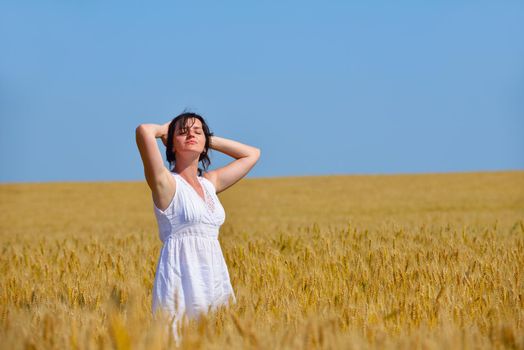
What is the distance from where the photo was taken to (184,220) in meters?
3.42

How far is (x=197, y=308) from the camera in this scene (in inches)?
132

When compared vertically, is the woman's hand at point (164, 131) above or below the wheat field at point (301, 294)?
above

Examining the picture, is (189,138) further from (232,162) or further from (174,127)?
(232,162)

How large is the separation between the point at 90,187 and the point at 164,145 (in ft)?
85.1

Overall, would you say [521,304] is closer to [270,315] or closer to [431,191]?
[270,315]

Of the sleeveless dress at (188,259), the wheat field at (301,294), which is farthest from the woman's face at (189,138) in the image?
the wheat field at (301,294)

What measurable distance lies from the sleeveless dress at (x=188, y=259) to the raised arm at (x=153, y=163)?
3.8 inches

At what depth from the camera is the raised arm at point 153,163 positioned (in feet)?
10.7

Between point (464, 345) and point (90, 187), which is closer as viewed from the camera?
point (464, 345)

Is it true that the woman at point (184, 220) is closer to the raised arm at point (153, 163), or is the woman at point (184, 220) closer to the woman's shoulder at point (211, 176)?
the raised arm at point (153, 163)

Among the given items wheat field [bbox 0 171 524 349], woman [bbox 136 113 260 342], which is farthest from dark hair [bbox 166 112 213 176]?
wheat field [bbox 0 171 524 349]

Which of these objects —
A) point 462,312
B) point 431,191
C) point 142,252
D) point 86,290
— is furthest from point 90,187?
point 462,312

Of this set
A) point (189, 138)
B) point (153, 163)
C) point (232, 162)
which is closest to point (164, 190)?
point (153, 163)

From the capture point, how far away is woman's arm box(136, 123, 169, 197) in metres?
3.27
